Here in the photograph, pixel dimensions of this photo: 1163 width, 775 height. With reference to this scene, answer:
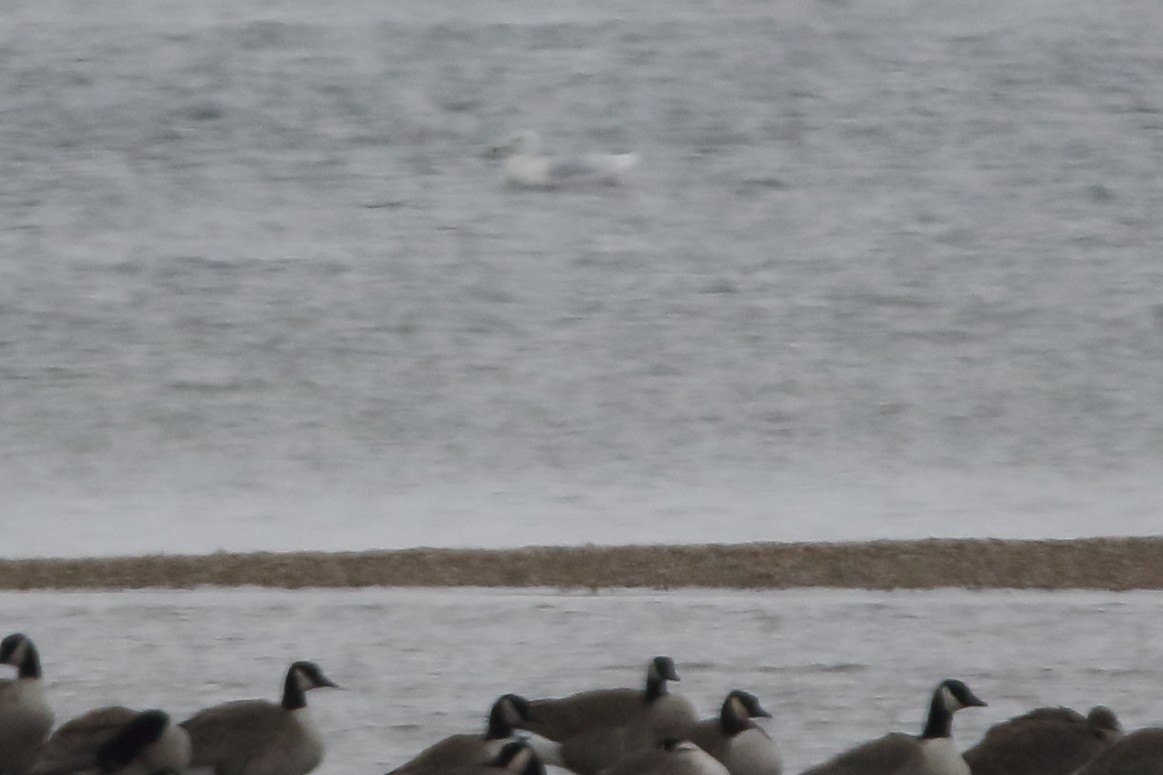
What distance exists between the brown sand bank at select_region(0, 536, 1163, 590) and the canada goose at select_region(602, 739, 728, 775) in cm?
480

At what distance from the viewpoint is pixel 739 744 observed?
6.64 meters

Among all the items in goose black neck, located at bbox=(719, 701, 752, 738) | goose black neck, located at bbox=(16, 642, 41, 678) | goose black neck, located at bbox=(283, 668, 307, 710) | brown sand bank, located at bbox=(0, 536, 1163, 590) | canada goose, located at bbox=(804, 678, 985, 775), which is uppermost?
goose black neck, located at bbox=(16, 642, 41, 678)

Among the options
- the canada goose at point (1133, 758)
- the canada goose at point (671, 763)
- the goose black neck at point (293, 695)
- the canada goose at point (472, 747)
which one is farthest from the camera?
the goose black neck at point (293, 695)

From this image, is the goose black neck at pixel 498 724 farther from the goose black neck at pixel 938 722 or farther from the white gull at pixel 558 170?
the white gull at pixel 558 170

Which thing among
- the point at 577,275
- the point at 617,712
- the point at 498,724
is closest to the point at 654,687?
the point at 617,712

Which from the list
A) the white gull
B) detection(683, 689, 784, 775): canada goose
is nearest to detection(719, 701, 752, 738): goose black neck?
detection(683, 689, 784, 775): canada goose

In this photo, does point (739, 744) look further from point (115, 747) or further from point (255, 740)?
point (115, 747)

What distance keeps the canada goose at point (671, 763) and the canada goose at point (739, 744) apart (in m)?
0.48

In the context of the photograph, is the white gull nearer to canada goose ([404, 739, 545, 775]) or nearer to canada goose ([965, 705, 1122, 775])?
canada goose ([965, 705, 1122, 775])

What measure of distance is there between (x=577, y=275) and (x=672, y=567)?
6788 mm

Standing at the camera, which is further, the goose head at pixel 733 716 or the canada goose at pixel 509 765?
the goose head at pixel 733 716

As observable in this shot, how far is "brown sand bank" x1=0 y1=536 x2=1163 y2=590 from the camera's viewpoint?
1098 cm

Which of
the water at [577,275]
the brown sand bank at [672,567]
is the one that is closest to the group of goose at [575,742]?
the brown sand bank at [672,567]

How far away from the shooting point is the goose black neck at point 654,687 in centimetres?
713
